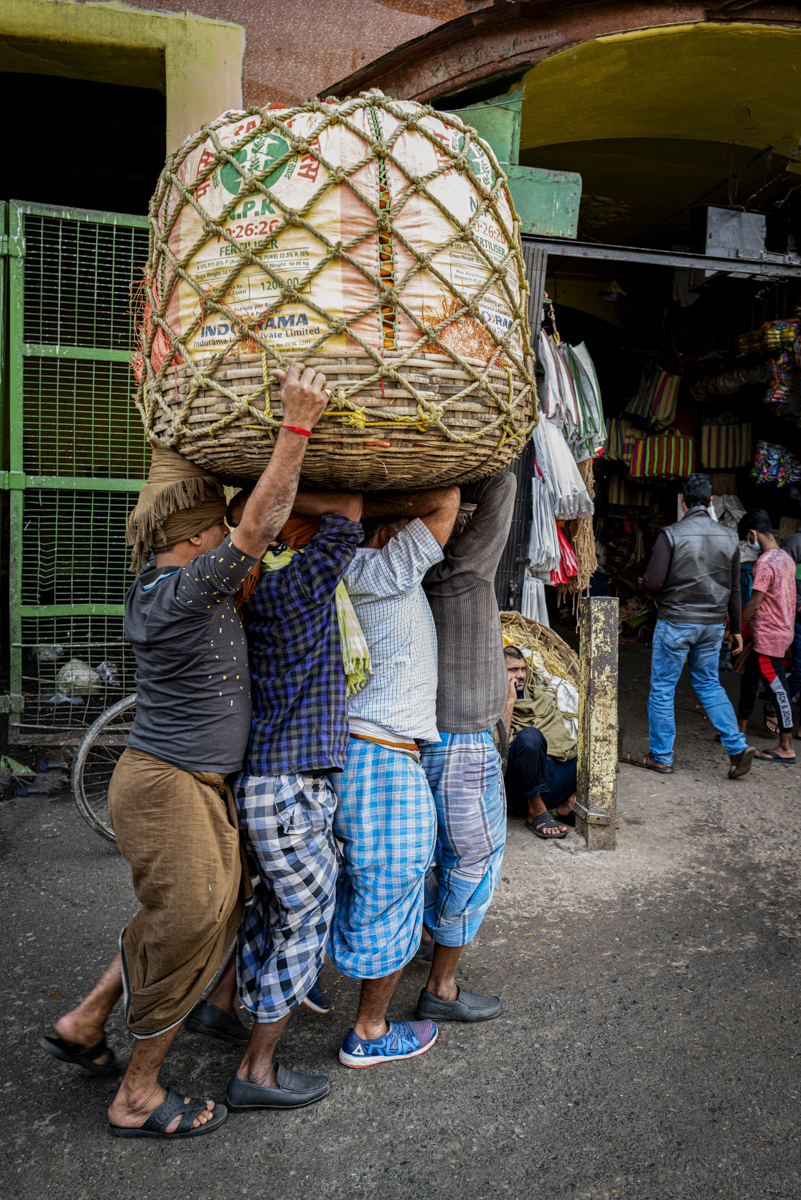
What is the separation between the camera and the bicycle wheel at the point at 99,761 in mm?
3578

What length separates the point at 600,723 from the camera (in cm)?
382

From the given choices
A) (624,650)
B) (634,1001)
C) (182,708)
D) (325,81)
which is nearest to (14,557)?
(182,708)

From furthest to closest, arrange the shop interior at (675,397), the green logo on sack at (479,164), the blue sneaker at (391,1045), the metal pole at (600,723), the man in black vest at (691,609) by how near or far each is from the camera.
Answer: the shop interior at (675,397)
the man in black vest at (691,609)
the metal pole at (600,723)
the blue sneaker at (391,1045)
the green logo on sack at (479,164)

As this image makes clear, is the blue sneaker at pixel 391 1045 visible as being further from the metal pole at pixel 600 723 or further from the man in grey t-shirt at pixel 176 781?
the metal pole at pixel 600 723

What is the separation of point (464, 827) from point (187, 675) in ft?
3.33

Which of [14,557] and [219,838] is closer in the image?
[219,838]

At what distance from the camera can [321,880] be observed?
2.11 metres

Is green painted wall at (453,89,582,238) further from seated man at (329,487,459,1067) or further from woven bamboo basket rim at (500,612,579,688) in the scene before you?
seated man at (329,487,459,1067)

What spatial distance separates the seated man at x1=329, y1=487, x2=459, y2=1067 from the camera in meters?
2.18

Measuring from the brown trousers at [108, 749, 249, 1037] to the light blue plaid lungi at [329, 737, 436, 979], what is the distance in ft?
1.19

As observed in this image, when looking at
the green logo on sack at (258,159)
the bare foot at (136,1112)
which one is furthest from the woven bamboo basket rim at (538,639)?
the green logo on sack at (258,159)

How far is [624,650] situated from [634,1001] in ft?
20.9

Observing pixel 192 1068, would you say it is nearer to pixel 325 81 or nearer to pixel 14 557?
pixel 14 557

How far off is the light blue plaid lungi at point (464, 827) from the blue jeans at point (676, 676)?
Answer: 279cm
